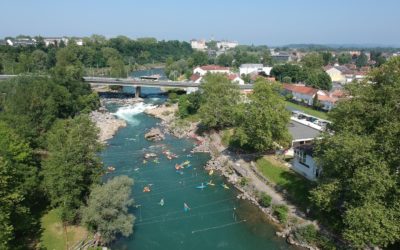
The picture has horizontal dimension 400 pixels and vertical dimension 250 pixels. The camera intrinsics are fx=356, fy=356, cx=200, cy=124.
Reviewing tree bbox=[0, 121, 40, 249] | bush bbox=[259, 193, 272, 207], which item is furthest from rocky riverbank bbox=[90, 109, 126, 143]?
bush bbox=[259, 193, 272, 207]

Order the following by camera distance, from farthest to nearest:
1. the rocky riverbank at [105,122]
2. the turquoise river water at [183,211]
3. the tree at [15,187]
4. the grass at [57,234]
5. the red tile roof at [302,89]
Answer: the red tile roof at [302,89] < the rocky riverbank at [105,122] < the turquoise river water at [183,211] < the grass at [57,234] < the tree at [15,187]

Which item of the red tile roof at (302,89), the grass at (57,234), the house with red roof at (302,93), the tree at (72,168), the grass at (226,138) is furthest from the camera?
the red tile roof at (302,89)

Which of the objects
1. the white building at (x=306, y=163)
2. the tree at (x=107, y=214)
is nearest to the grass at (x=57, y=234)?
the tree at (x=107, y=214)

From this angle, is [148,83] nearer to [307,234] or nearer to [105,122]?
[105,122]

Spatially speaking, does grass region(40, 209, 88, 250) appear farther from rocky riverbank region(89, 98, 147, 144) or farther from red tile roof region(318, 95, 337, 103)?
red tile roof region(318, 95, 337, 103)

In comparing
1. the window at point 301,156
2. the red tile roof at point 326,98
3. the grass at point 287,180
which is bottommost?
the grass at point 287,180

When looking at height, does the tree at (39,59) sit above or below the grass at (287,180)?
above

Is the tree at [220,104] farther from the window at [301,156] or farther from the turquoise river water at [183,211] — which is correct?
the window at [301,156]
